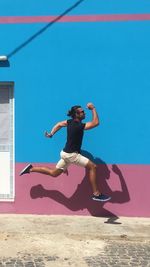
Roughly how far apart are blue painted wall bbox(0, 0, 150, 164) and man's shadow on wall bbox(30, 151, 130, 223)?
0.20 meters

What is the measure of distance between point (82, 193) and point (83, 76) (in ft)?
6.23

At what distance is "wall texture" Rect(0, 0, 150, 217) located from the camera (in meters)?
8.04

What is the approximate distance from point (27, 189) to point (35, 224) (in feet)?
2.60

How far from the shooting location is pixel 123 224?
7.76 metres

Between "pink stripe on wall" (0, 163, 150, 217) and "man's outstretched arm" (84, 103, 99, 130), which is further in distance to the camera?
"pink stripe on wall" (0, 163, 150, 217)

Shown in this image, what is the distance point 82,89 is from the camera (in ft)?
26.7

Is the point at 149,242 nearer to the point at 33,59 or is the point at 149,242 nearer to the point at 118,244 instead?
the point at 118,244

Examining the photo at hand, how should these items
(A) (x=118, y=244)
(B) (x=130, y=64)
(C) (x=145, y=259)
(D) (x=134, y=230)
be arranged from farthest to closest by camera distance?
1. (B) (x=130, y=64)
2. (D) (x=134, y=230)
3. (A) (x=118, y=244)
4. (C) (x=145, y=259)

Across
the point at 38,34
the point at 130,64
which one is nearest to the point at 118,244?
the point at 130,64

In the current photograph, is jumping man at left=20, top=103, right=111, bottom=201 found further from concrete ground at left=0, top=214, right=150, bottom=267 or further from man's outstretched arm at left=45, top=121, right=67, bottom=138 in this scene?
concrete ground at left=0, top=214, right=150, bottom=267

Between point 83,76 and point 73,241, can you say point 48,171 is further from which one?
point 83,76

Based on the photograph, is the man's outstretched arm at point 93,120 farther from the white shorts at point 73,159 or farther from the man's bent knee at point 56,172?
the man's bent knee at point 56,172

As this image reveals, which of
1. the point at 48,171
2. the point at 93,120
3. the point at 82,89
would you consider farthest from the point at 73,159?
the point at 82,89

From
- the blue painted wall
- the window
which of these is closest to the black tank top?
the blue painted wall
